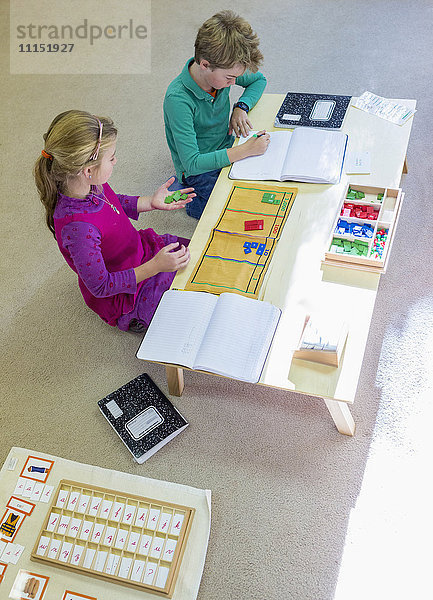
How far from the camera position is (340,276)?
63.2 inches

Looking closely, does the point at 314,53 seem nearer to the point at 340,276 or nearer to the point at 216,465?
the point at 340,276

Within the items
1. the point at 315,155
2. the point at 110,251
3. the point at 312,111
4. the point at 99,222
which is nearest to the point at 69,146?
the point at 99,222

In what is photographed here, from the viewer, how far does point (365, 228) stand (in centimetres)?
167

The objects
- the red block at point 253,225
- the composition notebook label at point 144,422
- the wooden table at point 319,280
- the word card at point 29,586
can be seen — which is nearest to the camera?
the wooden table at point 319,280

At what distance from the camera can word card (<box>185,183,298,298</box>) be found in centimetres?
164

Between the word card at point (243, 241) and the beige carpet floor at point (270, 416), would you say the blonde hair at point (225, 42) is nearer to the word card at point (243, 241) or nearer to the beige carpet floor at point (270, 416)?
the word card at point (243, 241)

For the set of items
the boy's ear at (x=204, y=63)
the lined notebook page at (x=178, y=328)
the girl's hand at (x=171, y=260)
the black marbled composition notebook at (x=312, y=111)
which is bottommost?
the lined notebook page at (x=178, y=328)

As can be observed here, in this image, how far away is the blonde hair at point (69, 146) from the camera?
1470 millimetres

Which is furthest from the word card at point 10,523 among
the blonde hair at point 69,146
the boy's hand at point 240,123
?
the boy's hand at point 240,123

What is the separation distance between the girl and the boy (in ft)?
0.62

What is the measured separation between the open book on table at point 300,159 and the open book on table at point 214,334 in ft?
1.54

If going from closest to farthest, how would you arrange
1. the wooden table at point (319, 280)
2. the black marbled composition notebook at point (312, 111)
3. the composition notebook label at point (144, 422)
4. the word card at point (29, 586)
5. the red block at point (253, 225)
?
1. the wooden table at point (319, 280)
2. the word card at point (29, 586)
3. the red block at point (253, 225)
4. the composition notebook label at point (144, 422)
5. the black marbled composition notebook at point (312, 111)

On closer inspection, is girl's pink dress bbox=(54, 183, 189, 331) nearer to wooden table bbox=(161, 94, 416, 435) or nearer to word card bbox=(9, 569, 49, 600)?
wooden table bbox=(161, 94, 416, 435)

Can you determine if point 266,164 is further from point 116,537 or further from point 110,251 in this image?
point 116,537
